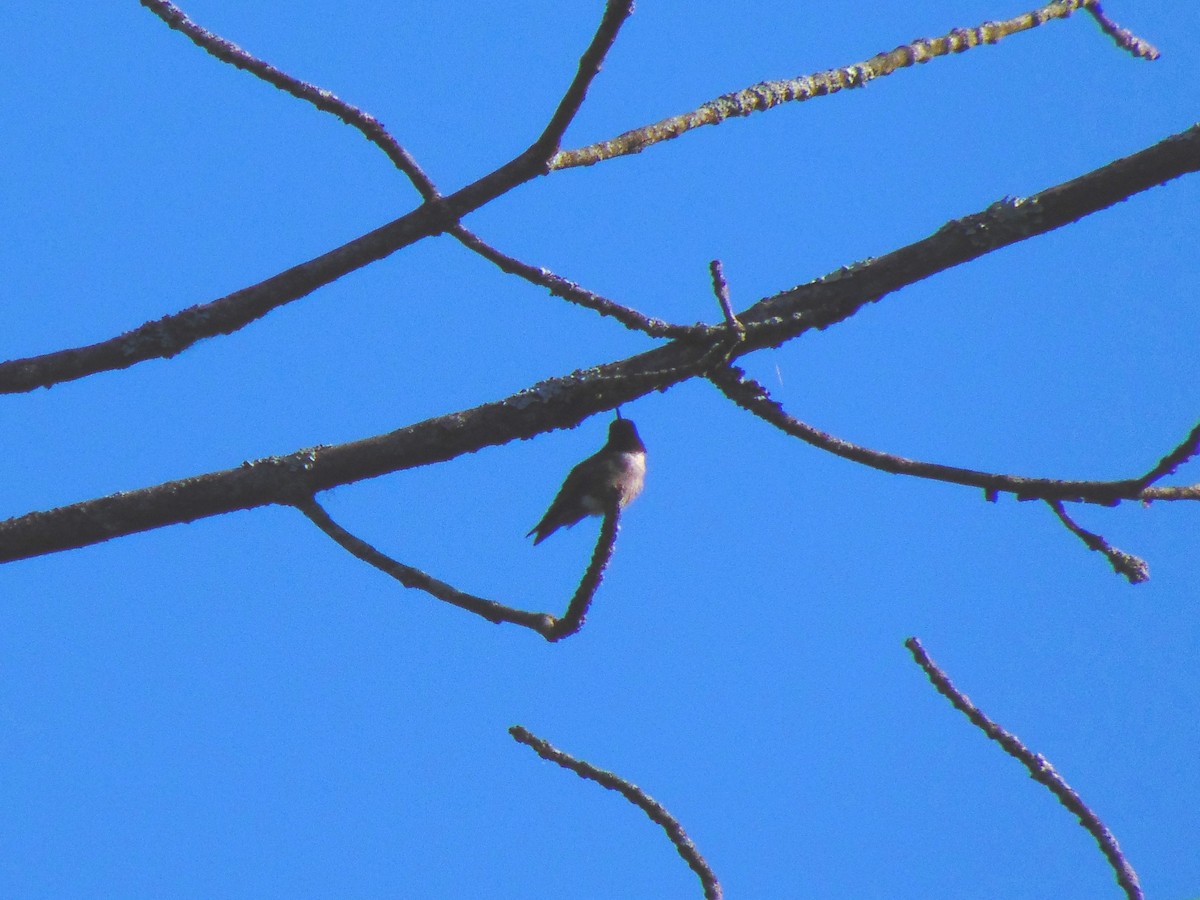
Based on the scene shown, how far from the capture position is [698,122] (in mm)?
3025

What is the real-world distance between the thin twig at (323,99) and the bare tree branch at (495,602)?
2.24 feet

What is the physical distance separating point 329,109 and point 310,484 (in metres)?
0.76

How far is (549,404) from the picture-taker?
94.0 inches

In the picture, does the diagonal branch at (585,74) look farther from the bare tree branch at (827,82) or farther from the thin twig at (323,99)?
the bare tree branch at (827,82)

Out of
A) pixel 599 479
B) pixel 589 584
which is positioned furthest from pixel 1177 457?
pixel 599 479

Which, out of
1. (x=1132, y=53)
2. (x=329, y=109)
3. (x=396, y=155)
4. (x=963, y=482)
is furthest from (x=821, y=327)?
(x=1132, y=53)

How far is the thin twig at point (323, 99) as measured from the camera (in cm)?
240

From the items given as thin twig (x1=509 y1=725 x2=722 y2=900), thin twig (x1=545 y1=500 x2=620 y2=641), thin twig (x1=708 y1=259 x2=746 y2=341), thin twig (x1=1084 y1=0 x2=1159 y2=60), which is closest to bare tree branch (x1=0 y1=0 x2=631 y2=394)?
thin twig (x1=708 y1=259 x2=746 y2=341)

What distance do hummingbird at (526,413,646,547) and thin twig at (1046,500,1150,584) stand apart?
1.39m

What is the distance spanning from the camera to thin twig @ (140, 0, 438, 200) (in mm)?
2404

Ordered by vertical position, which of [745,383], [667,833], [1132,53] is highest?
[1132,53]

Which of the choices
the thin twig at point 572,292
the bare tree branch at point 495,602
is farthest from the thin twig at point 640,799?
the thin twig at point 572,292

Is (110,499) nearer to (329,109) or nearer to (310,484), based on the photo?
(310,484)

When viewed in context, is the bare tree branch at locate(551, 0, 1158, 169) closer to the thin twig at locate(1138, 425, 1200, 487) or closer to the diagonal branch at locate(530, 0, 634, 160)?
the diagonal branch at locate(530, 0, 634, 160)
